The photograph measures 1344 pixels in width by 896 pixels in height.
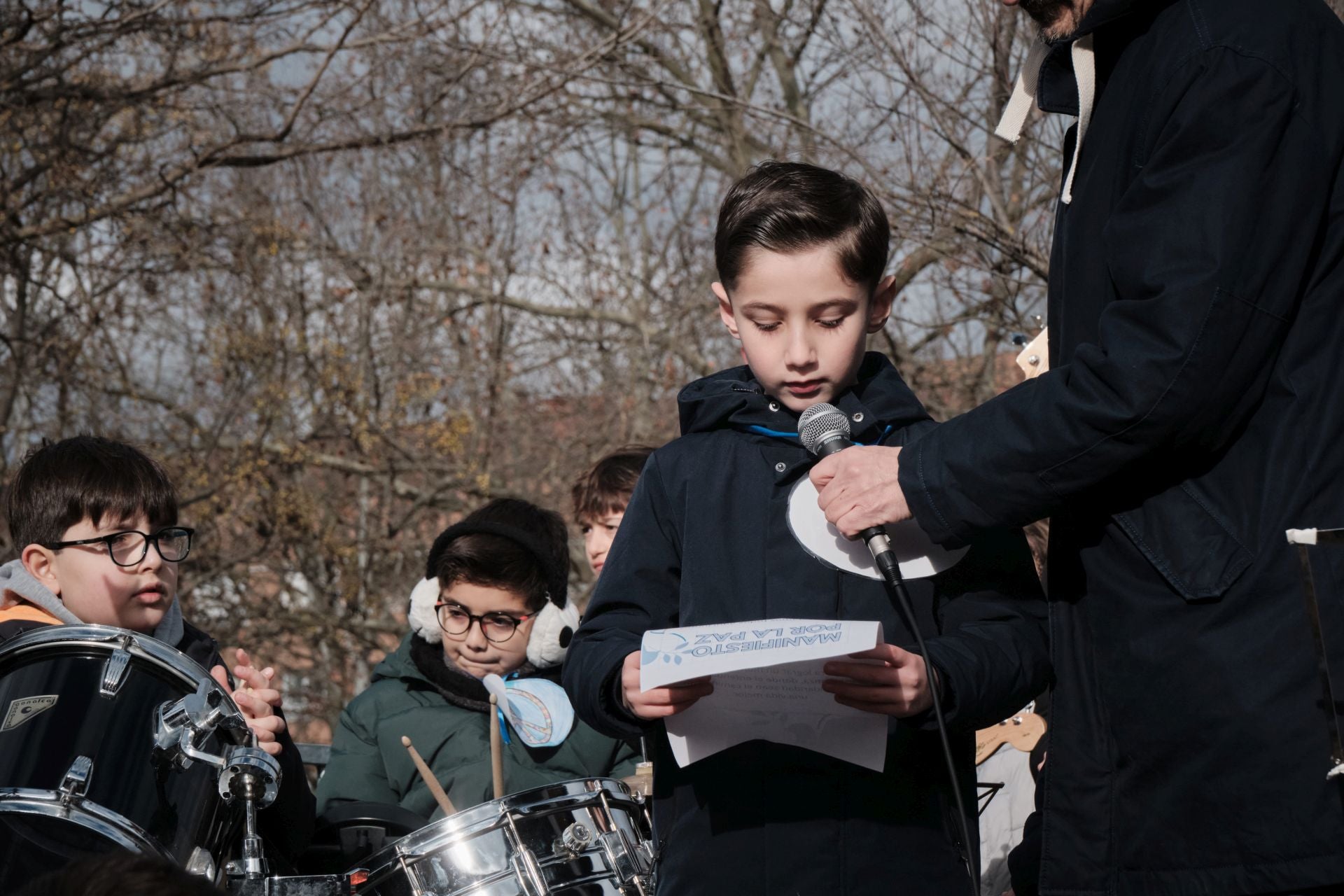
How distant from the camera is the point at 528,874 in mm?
3164

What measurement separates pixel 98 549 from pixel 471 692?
1.27m

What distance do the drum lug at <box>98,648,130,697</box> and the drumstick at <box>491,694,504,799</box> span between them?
1.20 m

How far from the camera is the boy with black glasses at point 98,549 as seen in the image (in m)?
3.74

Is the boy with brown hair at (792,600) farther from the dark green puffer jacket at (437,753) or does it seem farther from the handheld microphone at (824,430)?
the dark green puffer jacket at (437,753)

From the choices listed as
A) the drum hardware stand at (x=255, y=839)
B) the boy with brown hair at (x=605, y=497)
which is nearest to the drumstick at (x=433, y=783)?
the drum hardware stand at (x=255, y=839)

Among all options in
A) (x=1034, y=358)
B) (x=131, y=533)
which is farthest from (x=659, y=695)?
(x=1034, y=358)

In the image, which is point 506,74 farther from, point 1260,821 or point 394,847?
point 1260,821

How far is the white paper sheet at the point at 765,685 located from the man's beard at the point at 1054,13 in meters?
1.07

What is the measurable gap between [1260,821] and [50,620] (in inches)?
114

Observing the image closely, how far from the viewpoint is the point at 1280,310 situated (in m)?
2.05

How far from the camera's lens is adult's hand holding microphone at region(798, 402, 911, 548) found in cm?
223

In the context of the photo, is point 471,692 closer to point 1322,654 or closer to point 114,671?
point 114,671

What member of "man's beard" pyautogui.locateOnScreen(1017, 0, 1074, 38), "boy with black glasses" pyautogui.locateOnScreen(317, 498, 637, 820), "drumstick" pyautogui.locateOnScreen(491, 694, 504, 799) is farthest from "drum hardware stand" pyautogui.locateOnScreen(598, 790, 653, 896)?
"man's beard" pyautogui.locateOnScreen(1017, 0, 1074, 38)

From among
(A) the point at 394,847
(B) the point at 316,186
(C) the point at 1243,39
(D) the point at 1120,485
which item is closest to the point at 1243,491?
(D) the point at 1120,485
